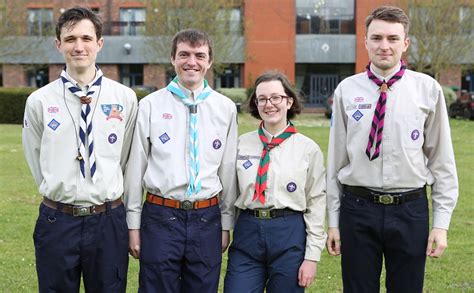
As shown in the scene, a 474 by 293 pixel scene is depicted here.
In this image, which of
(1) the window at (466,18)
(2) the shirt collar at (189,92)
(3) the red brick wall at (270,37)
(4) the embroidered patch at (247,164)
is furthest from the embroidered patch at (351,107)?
(3) the red brick wall at (270,37)

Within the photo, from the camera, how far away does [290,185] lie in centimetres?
416

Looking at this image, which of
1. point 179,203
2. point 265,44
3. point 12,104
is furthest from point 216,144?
point 265,44

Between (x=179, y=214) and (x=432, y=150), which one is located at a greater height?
(x=432, y=150)

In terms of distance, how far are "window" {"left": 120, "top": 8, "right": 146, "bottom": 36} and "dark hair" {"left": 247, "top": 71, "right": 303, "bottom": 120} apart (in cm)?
3563

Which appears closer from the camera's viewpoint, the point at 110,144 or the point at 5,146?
the point at 110,144

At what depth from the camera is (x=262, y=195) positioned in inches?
162

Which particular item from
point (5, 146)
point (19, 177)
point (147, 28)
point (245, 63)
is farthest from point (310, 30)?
point (19, 177)

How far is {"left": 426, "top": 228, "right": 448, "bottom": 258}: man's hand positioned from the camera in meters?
4.04

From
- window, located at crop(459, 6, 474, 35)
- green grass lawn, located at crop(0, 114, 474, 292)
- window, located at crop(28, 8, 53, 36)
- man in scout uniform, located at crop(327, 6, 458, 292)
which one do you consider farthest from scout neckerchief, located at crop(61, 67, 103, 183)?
window, located at crop(28, 8, 53, 36)

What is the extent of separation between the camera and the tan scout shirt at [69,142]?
3.93 metres

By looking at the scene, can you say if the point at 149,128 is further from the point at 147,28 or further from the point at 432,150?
the point at 147,28

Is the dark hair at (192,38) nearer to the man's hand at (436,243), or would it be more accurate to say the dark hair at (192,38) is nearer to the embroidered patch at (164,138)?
the embroidered patch at (164,138)

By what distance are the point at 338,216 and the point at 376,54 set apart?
3.47ft

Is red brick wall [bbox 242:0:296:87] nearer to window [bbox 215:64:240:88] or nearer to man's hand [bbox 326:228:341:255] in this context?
window [bbox 215:64:240:88]
